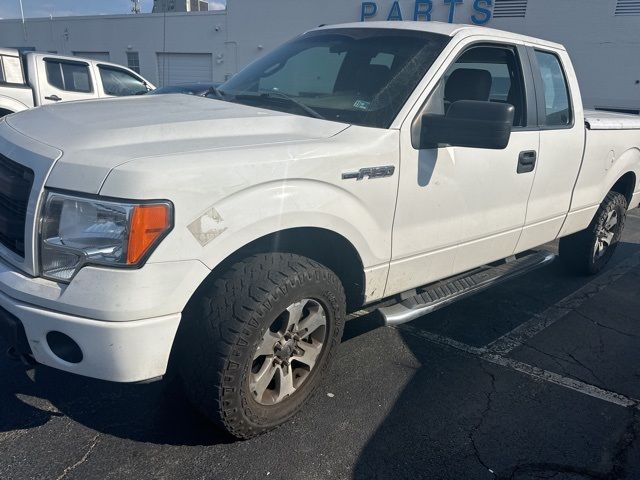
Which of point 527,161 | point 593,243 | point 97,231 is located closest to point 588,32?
point 593,243

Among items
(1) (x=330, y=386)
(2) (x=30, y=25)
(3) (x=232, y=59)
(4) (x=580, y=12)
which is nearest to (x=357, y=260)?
(1) (x=330, y=386)

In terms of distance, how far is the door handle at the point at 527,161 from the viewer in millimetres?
3572

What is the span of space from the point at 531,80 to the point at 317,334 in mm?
2458

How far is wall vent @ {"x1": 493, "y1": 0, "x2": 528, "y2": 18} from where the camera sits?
56.9ft

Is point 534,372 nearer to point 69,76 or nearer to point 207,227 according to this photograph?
point 207,227

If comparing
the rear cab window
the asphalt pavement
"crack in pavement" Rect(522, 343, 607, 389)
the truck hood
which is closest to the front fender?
the truck hood

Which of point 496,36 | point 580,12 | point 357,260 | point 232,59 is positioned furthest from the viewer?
point 232,59

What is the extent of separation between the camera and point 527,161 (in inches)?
143

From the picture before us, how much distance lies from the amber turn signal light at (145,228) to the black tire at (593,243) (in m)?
4.34

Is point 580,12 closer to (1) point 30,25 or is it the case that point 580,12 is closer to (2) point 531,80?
(2) point 531,80

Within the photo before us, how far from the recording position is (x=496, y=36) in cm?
354

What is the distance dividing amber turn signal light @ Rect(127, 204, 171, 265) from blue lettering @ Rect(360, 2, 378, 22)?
65.6ft

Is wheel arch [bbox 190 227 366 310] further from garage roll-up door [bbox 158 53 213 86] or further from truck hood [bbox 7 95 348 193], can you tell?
garage roll-up door [bbox 158 53 213 86]

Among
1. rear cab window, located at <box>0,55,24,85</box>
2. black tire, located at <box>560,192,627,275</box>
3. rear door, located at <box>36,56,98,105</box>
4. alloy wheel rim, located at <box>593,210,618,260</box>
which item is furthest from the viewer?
rear door, located at <box>36,56,98,105</box>
